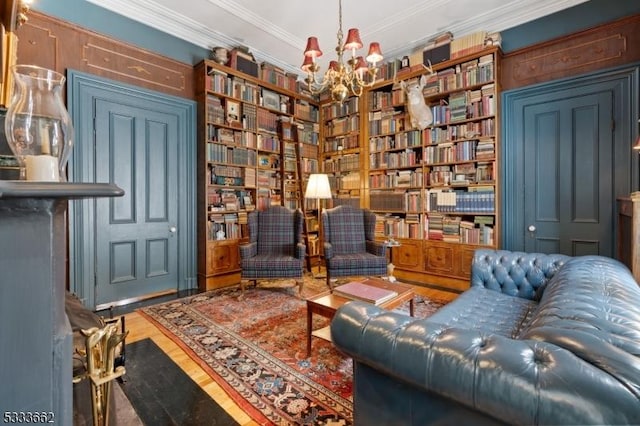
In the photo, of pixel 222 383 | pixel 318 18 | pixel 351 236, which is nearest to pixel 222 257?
pixel 351 236

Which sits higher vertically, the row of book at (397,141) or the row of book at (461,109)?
the row of book at (461,109)

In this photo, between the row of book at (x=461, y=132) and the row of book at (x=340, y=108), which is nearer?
the row of book at (x=461, y=132)

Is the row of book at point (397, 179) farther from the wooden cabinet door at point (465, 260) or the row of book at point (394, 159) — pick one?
the wooden cabinet door at point (465, 260)

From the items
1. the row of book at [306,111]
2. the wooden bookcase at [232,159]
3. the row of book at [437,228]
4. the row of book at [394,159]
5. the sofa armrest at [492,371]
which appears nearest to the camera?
the sofa armrest at [492,371]

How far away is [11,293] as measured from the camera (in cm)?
59

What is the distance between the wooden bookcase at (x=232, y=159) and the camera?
12.7ft

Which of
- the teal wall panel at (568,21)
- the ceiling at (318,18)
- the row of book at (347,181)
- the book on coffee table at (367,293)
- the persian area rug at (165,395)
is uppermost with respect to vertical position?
the ceiling at (318,18)

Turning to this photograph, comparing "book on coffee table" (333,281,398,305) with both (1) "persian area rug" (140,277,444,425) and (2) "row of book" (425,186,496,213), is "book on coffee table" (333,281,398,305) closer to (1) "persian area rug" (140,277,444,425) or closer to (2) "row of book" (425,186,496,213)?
(1) "persian area rug" (140,277,444,425)

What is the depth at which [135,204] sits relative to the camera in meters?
3.45

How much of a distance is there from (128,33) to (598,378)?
4516mm

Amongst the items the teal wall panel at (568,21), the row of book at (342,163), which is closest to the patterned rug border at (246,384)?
the row of book at (342,163)

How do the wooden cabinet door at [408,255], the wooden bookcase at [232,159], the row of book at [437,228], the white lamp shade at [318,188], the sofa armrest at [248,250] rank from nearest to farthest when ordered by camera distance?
the sofa armrest at [248,250], the row of book at [437,228], the wooden bookcase at [232,159], the white lamp shade at [318,188], the wooden cabinet door at [408,255]

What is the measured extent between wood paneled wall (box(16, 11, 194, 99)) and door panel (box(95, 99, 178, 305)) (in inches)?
13.9

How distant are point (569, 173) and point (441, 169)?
1352mm
